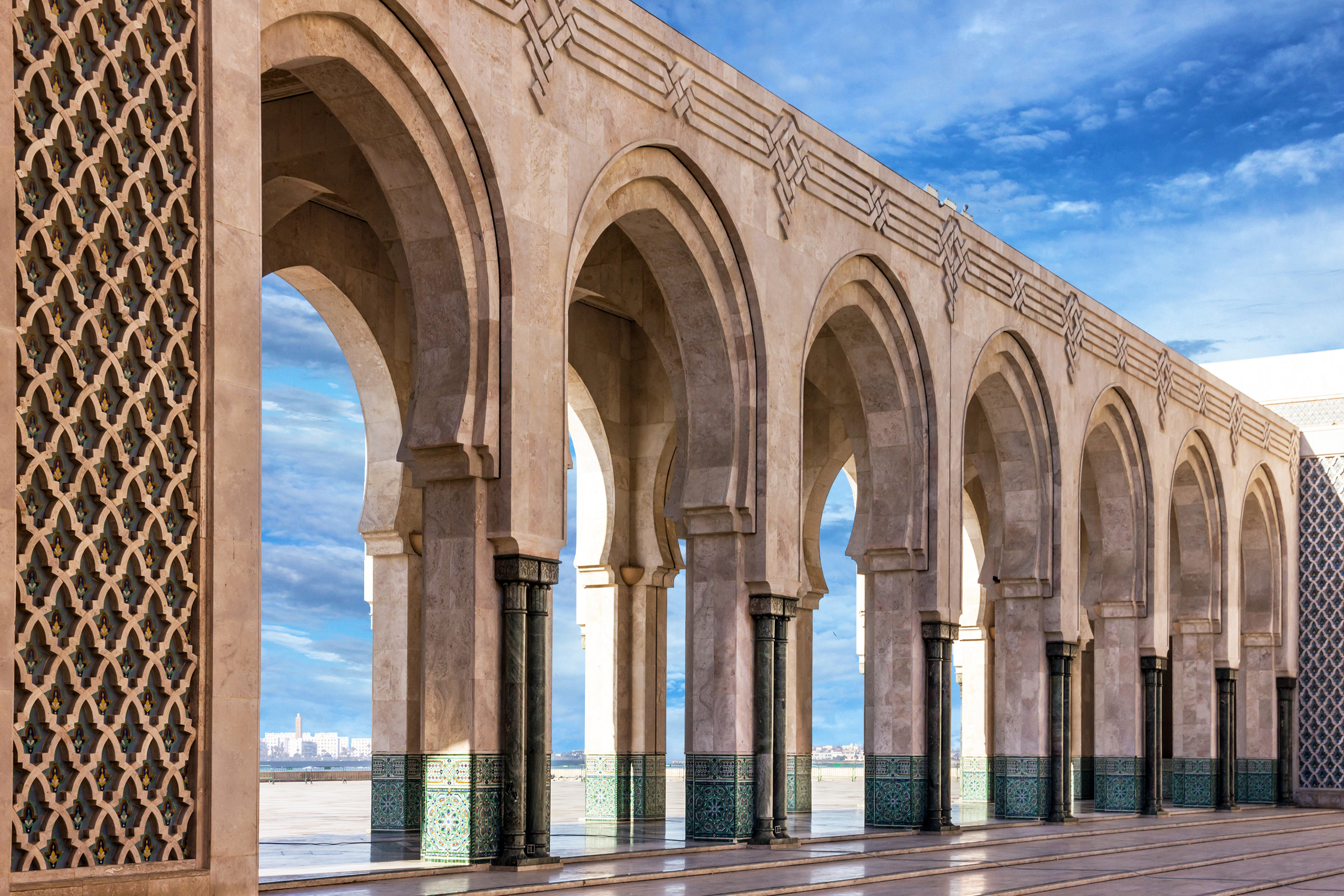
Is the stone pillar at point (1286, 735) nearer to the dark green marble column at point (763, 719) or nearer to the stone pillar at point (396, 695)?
the dark green marble column at point (763, 719)

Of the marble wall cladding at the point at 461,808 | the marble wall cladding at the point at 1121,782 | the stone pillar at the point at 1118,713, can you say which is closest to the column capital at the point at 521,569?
the marble wall cladding at the point at 461,808

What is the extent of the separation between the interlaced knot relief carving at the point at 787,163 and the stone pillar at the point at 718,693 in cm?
210

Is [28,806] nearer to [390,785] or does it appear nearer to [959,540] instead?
[390,785]

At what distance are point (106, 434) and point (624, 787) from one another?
26.9 ft

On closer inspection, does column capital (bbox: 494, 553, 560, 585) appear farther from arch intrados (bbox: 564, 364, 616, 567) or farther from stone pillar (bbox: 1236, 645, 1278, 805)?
stone pillar (bbox: 1236, 645, 1278, 805)

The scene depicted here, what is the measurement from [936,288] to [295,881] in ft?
22.5

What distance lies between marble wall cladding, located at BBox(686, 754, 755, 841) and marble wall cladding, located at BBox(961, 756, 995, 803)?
646 cm

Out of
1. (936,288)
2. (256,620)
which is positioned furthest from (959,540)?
(256,620)

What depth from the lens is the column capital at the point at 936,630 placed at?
11.2 metres

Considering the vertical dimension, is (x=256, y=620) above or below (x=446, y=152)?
below

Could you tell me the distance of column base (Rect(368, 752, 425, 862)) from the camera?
33.1 ft

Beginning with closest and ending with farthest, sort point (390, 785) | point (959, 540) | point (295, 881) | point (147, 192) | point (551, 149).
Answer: point (147, 192) → point (295, 881) → point (551, 149) → point (390, 785) → point (959, 540)

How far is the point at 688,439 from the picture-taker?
948cm

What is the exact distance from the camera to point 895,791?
11016mm
